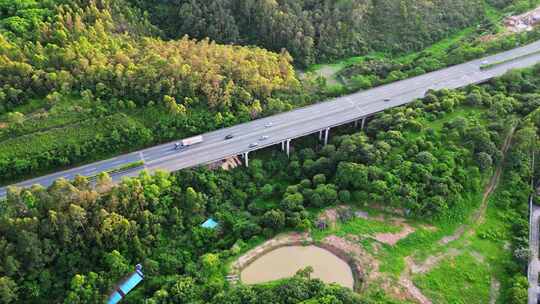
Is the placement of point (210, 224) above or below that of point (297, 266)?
above

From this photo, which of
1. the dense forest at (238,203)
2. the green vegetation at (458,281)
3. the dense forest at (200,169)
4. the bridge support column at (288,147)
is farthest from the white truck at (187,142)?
the green vegetation at (458,281)

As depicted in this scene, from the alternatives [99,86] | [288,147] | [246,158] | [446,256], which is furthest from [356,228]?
[99,86]

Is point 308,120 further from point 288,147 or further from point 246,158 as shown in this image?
point 246,158

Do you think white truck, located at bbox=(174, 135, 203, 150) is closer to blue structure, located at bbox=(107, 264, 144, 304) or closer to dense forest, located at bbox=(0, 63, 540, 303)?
dense forest, located at bbox=(0, 63, 540, 303)

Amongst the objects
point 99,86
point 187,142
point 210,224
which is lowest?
point 210,224

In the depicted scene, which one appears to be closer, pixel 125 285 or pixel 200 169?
pixel 125 285
